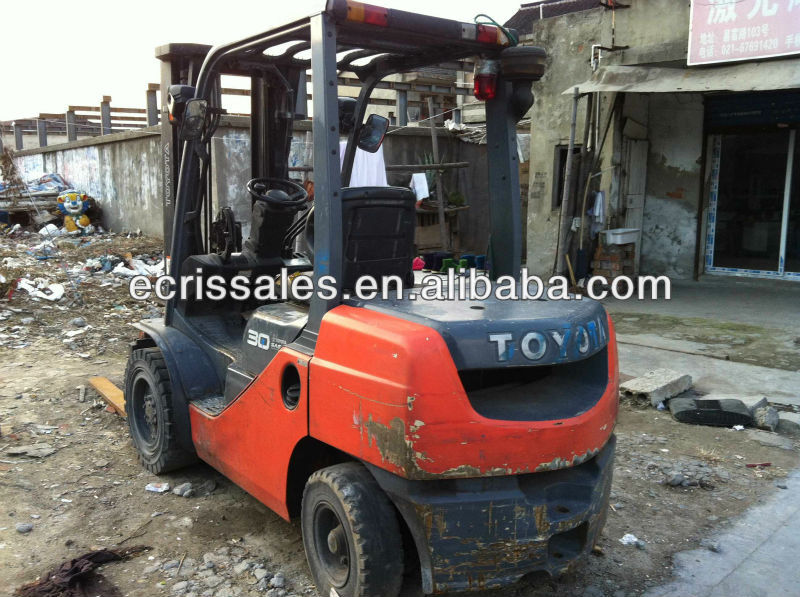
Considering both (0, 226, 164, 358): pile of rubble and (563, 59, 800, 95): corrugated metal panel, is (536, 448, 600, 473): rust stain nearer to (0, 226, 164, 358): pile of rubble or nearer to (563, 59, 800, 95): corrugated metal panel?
(0, 226, 164, 358): pile of rubble

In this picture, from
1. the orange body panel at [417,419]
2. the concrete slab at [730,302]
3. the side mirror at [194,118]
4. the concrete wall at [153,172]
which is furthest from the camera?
the concrete wall at [153,172]

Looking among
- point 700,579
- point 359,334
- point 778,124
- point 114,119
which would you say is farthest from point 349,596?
point 114,119

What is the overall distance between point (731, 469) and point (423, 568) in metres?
2.74

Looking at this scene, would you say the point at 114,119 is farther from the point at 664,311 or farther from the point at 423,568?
the point at 423,568

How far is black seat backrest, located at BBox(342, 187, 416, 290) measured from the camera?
3.14m

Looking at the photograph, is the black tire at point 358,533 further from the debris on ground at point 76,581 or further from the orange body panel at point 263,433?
the debris on ground at point 76,581

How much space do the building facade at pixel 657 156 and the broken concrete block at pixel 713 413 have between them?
5296mm

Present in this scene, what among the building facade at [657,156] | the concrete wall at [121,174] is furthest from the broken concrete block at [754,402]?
the concrete wall at [121,174]

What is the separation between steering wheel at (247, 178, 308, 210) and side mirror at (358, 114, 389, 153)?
0.46 meters

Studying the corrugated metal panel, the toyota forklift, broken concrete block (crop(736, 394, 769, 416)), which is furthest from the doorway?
the toyota forklift

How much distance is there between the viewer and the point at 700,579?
324 cm

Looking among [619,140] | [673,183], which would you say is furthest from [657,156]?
[619,140]

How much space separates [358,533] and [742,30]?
8436mm

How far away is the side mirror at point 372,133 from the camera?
4.12 metres
